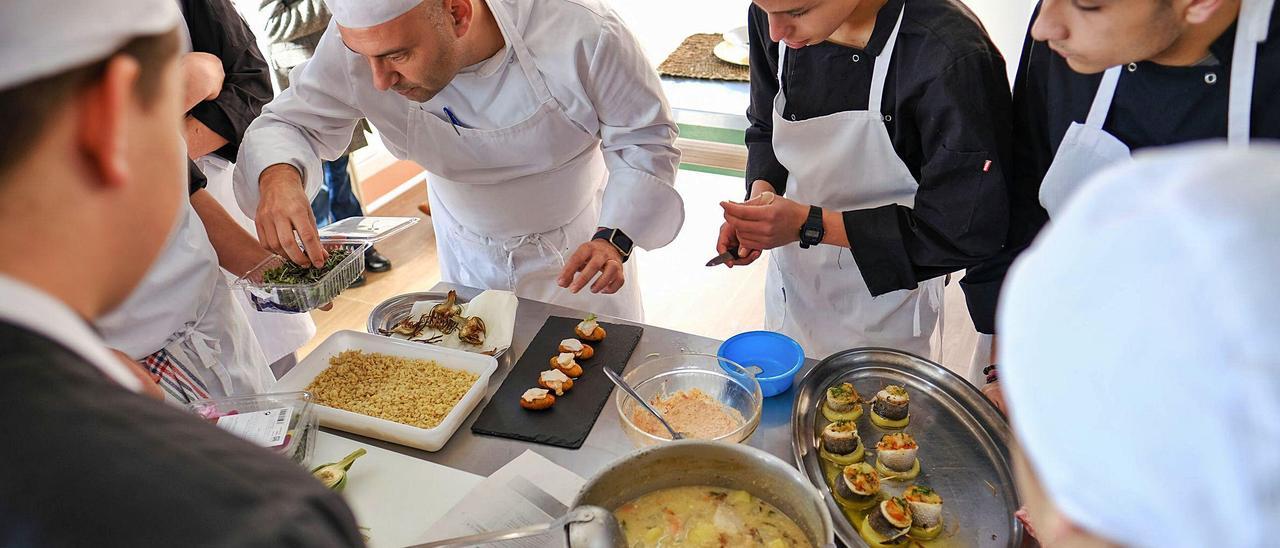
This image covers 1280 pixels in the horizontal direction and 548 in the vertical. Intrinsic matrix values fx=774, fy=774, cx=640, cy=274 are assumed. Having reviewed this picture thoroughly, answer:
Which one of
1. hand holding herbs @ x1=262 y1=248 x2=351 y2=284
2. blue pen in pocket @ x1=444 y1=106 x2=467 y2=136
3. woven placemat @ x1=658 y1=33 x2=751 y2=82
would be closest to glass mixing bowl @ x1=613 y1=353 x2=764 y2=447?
hand holding herbs @ x1=262 y1=248 x2=351 y2=284

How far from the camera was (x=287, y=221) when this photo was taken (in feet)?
5.86

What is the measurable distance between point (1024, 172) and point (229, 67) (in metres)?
2.19

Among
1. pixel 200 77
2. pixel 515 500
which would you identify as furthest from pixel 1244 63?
pixel 200 77

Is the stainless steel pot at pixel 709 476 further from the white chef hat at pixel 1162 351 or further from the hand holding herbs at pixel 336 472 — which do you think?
the white chef hat at pixel 1162 351

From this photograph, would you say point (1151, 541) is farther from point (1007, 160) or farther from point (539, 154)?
point (539, 154)

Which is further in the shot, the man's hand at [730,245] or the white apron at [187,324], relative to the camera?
the man's hand at [730,245]

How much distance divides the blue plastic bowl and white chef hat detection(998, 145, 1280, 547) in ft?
3.62

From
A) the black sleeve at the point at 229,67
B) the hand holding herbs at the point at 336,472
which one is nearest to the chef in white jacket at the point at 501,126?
the black sleeve at the point at 229,67

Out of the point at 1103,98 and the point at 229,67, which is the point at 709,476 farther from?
the point at 229,67

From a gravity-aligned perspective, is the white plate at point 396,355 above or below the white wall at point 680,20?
above

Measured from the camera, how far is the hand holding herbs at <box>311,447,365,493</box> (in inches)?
52.1

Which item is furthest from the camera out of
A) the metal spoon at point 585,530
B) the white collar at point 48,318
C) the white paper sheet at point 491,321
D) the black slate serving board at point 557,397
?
the white paper sheet at point 491,321

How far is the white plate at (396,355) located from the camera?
1438mm

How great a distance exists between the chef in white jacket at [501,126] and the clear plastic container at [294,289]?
7 centimetres
